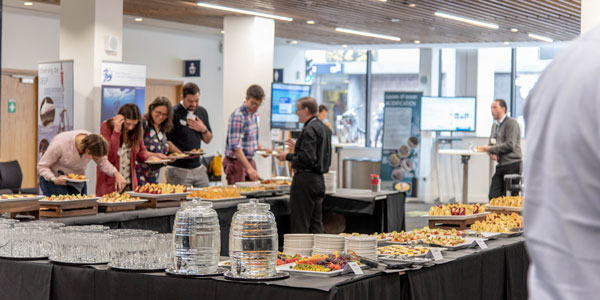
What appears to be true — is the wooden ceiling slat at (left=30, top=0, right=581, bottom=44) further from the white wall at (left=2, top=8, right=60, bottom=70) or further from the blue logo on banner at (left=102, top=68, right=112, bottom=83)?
the white wall at (left=2, top=8, right=60, bottom=70)

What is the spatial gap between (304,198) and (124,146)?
1.56 metres

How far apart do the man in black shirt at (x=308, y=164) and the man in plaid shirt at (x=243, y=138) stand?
728 mm

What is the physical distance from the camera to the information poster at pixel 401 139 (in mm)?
13734

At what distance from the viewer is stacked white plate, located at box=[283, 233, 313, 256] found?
12.7ft

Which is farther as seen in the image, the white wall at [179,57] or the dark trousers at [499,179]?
the white wall at [179,57]

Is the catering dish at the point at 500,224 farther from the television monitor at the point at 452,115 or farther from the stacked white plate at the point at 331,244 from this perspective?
the television monitor at the point at 452,115

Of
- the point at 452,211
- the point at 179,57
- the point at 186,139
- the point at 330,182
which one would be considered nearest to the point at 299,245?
the point at 452,211

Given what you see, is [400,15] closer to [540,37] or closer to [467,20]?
[467,20]

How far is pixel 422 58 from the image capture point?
15.4 meters

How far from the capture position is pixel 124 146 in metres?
6.10

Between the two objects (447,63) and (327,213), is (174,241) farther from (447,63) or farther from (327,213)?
(447,63)

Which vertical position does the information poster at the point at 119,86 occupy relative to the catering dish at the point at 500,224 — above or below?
above

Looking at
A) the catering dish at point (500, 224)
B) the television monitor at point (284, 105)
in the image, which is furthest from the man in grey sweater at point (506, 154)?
the catering dish at point (500, 224)

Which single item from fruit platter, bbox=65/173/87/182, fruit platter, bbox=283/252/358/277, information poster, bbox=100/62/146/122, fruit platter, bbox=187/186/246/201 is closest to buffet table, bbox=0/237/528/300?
fruit platter, bbox=283/252/358/277
